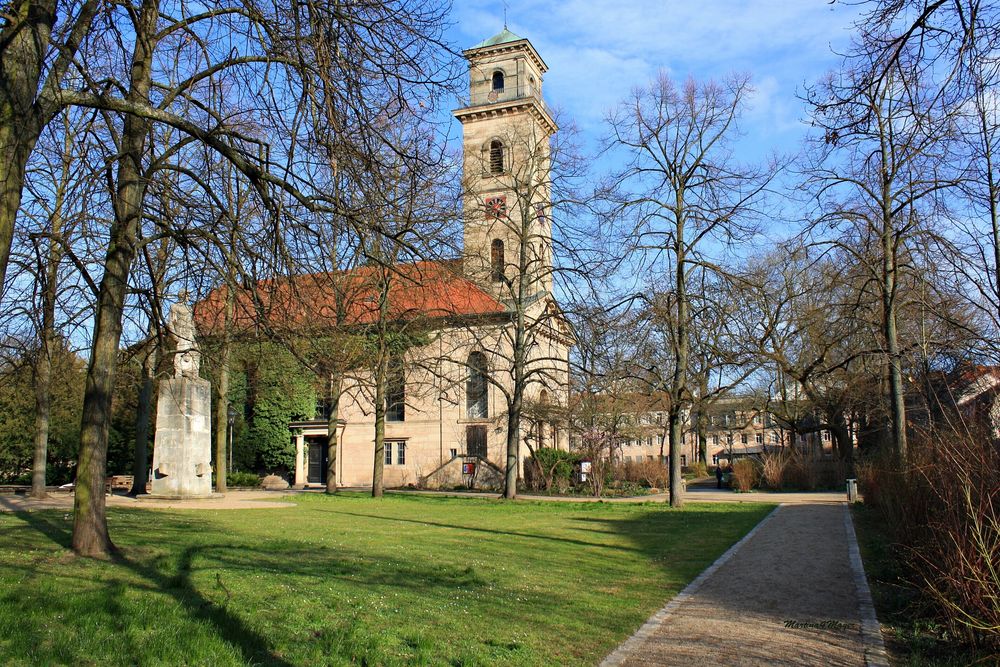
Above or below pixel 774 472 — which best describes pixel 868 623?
above

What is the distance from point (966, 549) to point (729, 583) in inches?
156

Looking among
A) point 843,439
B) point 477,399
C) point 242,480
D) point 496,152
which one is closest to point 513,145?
point 496,152

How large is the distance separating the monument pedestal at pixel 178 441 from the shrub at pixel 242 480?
1687 cm

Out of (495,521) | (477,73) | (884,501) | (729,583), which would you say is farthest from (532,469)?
(477,73)

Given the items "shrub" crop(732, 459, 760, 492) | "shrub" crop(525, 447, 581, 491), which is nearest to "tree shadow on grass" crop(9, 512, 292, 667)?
"shrub" crop(525, 447, 581, 491)

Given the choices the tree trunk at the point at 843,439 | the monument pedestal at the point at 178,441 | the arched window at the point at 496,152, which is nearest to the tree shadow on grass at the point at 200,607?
the monument pedestal at the point at 178,441

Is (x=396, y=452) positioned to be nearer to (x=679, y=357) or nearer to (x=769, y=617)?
(x=679, y=357)

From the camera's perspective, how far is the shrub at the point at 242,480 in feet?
127

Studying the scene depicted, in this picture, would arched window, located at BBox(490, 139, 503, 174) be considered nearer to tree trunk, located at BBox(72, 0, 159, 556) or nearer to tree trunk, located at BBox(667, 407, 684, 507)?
tree trunk, located at BBox(667, 407, 684, 507)

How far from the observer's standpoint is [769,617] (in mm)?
7863

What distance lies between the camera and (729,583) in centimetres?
1009

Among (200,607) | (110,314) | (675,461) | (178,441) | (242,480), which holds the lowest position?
(242,480)

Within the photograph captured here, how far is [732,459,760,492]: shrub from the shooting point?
34.9 meters

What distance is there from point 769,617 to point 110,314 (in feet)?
28.6
